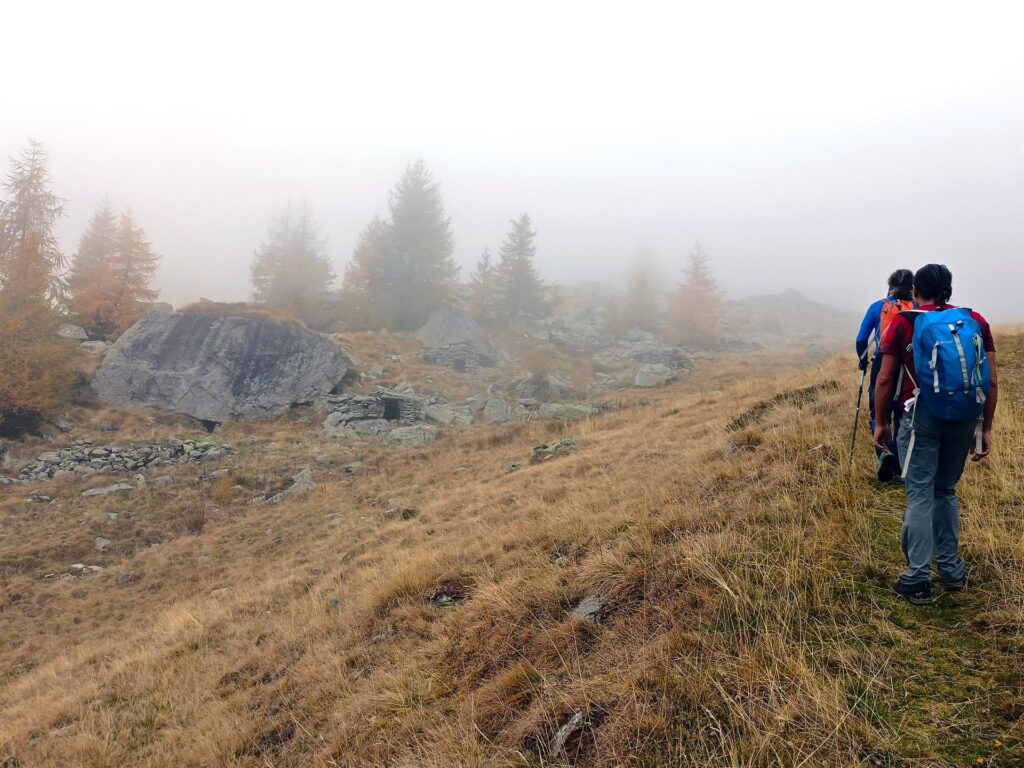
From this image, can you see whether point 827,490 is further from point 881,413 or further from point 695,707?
point 695,707

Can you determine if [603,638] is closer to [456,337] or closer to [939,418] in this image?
[939,418]

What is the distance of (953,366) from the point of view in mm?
2951

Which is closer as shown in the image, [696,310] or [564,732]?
[564,732]

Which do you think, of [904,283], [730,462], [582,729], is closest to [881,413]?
[904,283]

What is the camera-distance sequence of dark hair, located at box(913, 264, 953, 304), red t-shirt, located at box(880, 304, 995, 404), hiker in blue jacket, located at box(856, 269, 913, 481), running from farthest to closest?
hiker in blue jacket, located at box(856, 269, 913, 481) → red t-shirt, located at box(880, 304, 995, 404) → dark hair, located at box(913, 264, 953, 304)

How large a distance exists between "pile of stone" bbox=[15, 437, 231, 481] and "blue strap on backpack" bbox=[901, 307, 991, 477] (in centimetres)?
2161

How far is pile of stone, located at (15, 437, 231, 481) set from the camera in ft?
55.5

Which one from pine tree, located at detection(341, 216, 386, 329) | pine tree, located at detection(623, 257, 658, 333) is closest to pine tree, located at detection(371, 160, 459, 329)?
pine tree, located at detection(341, 216, 386, 329)

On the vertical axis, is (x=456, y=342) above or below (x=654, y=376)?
above

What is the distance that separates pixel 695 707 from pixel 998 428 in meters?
5.42

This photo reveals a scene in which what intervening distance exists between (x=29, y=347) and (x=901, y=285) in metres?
28.2

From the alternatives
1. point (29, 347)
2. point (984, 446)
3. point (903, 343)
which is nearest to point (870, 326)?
point (903, 343)

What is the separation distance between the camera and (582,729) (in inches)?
108

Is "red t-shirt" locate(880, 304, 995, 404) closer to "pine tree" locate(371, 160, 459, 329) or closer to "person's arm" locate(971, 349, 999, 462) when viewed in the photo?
"person's arm" locate(971, 349, 999, 462)
